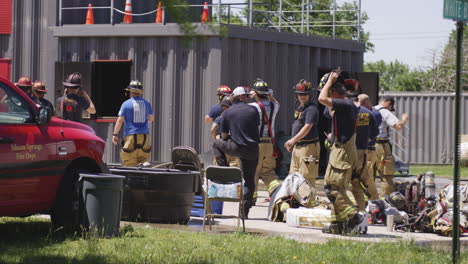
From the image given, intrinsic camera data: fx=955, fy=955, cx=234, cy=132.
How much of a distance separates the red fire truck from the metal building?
345 inches

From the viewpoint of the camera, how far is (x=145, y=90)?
19688 millimetres

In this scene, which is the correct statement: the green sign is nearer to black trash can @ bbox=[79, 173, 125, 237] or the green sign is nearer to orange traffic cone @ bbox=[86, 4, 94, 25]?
black trash can @ bbox=[79, 173, 125, 237]

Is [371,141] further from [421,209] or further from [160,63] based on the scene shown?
[160,63]

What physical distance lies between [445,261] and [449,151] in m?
22.3

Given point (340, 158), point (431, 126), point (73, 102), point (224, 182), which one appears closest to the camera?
point (340, 158)

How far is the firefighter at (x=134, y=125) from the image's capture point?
14.6 metres

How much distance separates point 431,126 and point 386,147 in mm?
16076

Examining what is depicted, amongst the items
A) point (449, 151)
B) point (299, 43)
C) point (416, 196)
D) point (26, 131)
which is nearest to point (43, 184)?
point (26, 131)

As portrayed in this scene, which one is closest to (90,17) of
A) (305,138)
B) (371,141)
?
(305,138)

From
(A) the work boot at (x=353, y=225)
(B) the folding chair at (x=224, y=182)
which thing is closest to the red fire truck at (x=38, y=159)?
(B) the folding chair at (x=224, y=182)

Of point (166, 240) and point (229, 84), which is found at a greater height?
point (229, 84)

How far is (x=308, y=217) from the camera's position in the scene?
12086mm

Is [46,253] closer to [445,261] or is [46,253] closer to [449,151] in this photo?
[445,261]

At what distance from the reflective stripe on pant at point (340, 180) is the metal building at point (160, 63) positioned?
25.2 feet
